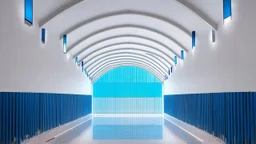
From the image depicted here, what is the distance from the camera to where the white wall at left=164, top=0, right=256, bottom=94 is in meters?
15.8

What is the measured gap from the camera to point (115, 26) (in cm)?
3247

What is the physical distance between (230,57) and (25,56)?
10.00m

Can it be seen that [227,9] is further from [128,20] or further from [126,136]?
[128,20]

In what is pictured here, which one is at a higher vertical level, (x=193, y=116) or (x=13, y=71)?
(x=13, y=71)

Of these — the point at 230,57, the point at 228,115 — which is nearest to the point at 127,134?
the point at 228,115

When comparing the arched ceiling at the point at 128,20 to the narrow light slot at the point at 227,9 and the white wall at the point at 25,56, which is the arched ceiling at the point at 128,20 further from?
the white wall at the point at 25,56

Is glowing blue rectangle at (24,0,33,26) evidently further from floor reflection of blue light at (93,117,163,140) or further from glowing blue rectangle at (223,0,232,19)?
glowing blue rectangle at (223,0,232,19)

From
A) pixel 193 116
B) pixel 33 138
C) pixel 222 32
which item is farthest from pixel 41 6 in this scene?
pixel 193 116

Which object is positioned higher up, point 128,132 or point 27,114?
point 27,114

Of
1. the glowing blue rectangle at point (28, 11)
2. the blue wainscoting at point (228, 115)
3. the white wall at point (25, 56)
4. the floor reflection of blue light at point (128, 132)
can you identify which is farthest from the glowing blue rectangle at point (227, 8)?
the white wall at point (25, 56)

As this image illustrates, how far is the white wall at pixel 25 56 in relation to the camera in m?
16.5

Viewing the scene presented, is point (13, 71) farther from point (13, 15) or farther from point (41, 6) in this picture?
point (41, 6)

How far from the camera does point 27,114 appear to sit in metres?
19.4

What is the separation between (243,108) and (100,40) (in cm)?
2256
